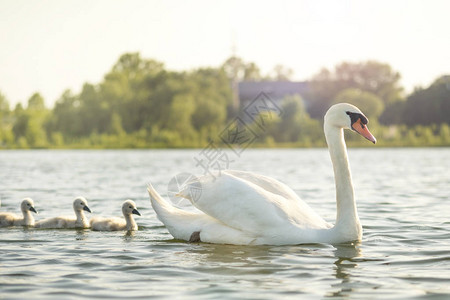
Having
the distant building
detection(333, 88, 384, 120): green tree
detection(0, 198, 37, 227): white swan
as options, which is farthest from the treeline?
detection(0, 198, 37, 227): white swan

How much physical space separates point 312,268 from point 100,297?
2320 mm

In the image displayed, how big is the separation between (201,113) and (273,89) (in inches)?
1170

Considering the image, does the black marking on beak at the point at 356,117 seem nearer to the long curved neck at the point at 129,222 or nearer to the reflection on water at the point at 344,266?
the reflection on water at the point at 344,266

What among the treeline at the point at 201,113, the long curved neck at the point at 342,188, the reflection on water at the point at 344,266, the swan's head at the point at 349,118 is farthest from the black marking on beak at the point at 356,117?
the treeline at the point at 201,113

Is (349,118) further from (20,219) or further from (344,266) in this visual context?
(20,219)

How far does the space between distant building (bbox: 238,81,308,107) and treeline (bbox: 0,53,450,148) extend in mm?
6915

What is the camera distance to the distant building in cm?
8875

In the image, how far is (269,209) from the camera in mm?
8422

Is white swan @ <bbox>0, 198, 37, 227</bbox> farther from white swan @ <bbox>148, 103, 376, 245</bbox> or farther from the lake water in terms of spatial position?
white swan @ <bbox>148, 103, 376, 245</bbox>

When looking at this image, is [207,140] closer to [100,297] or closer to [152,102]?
[152,102]

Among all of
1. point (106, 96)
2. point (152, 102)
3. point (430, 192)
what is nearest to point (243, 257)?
point (430, 192)

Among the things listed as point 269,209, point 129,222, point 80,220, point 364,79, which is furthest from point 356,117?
point 364,79

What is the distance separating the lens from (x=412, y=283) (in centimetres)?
683

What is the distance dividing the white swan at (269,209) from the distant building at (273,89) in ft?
258
